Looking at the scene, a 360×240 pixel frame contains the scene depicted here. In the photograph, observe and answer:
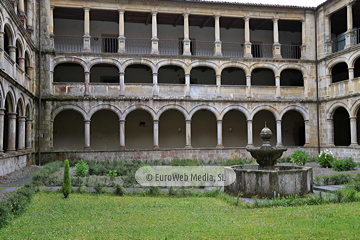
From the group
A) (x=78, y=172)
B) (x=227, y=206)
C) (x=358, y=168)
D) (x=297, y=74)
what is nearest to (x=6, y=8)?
(x=78, y=172)

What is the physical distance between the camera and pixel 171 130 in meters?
23.4

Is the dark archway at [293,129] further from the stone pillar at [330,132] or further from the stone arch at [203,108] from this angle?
the stone arch at [203,108]

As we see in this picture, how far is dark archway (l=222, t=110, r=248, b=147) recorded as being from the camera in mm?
24234

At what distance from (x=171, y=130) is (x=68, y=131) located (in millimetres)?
6471

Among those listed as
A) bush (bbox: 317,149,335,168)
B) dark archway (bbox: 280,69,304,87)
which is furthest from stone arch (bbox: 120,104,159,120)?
dark archway (bbox: 280,69,304,87)

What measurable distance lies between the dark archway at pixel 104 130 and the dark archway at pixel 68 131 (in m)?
0.73

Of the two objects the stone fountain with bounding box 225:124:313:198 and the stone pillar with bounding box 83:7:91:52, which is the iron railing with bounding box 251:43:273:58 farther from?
the stone fountain with bounding box 225:124:313:198

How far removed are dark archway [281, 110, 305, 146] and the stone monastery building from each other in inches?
2.8

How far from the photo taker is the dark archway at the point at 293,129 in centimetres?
2508

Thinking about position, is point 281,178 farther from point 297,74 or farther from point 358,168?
point 297,74

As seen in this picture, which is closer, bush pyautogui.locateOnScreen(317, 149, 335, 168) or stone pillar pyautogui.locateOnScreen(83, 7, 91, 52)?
bush pyautogui.locateOnScreen(317, 149, 335, 168)

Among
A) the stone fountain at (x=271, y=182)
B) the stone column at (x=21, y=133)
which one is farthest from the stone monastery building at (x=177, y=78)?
the stone fountain at (x=271, y=182)

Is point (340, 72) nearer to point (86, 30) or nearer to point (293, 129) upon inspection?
point (293, 129)

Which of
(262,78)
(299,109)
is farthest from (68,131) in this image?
(299,109)
